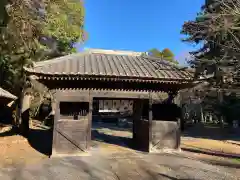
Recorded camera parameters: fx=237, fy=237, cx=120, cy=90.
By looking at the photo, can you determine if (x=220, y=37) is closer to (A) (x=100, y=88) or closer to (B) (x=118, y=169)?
(A) (x=100, y=88)

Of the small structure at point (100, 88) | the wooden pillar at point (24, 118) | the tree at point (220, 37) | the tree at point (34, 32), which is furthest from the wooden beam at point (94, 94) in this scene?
the wooden pillar at point (24, 118)

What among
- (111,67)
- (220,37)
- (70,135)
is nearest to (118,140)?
(70,135)

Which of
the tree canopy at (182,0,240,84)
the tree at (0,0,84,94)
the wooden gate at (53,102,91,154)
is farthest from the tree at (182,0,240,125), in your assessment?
the tree at (0,0,84,94)

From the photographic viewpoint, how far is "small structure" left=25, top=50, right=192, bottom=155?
30.2ft

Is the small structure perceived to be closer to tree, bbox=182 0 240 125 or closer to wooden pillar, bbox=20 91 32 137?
tree, bbox=182 0 240 125

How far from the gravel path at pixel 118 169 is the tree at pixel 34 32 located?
4460mm

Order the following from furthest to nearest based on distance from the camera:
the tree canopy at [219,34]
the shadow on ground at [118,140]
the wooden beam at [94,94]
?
the shadow on ground at [118,140]
the wooden beam at [94,94]
the tree canopy at [219,34]

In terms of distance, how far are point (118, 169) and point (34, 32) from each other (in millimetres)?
5660

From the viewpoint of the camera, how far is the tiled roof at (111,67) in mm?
9148

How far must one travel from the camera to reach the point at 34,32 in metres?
8.66

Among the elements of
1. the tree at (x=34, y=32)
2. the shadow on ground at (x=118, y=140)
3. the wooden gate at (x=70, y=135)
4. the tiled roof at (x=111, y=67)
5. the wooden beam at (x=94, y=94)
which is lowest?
the shadow on ground at (x=118, y=140)

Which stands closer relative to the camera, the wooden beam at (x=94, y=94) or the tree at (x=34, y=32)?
the tree at (x=34, y=32)

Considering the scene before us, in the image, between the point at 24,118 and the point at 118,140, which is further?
the point at 118,140

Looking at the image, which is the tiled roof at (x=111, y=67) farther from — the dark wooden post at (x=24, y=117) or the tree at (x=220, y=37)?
the dark wooden post at (x=24, y=117)
